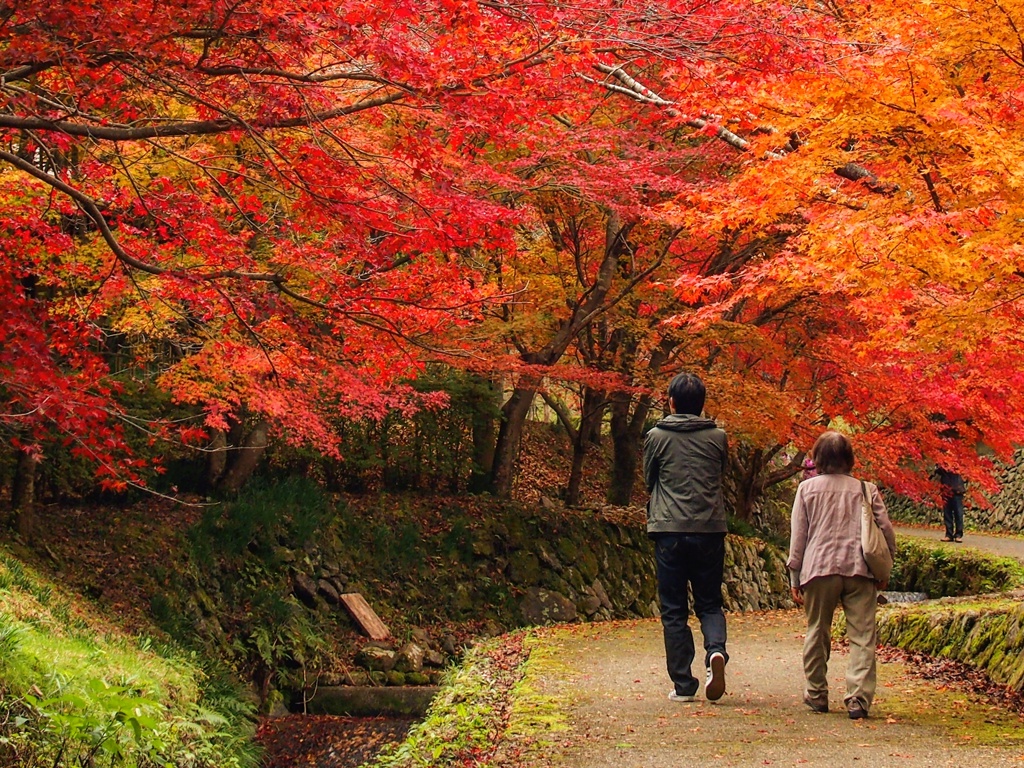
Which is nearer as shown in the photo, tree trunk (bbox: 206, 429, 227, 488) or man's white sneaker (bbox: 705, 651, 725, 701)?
man's white sneaker (bbox: 705, 651, 725, 701)

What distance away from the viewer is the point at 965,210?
6.71m

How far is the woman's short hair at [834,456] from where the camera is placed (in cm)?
539

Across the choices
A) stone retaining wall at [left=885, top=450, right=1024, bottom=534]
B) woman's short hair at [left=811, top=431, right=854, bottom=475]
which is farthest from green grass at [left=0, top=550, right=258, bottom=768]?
stone retaining wall at [left=885, top=450, right=1024, bottom=534]

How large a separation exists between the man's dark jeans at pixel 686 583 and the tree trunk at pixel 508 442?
9861 mm

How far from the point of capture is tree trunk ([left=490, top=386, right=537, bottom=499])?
50.8 ft

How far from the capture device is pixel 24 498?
10.2 m

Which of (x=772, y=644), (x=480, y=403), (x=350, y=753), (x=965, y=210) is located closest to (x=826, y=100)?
(x=965, y=210)

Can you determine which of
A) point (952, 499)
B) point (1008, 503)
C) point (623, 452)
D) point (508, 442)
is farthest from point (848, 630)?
point (1008, 503)

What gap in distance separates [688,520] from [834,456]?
87cm

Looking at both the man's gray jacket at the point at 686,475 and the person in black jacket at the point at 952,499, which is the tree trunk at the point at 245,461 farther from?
the person in black jacket at the point at 952,499

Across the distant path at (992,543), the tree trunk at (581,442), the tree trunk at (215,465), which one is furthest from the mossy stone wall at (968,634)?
the distant path at (992,543)

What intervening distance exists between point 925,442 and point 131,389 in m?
11.4

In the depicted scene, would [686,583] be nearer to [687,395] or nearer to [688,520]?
[688,520]

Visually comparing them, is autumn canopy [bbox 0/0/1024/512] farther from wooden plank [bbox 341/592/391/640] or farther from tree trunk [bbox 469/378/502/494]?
tree trunk [bbox 469/378/502/494]
